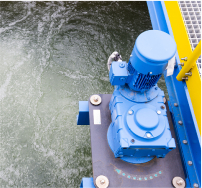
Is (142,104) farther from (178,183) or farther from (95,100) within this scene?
(178,183)

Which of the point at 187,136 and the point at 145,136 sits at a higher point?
the point at 145,136

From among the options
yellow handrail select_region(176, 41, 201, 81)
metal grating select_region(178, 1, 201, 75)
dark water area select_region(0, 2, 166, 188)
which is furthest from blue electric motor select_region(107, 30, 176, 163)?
dark water area select_region(0, 2, 166, 188)

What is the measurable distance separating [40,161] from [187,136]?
1822 mm

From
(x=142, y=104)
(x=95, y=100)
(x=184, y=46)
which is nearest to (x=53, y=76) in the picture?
(x=95, y=100)

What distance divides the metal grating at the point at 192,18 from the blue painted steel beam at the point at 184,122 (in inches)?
5.5

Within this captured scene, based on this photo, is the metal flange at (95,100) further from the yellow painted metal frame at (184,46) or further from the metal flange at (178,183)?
the metal flange at (178,183)

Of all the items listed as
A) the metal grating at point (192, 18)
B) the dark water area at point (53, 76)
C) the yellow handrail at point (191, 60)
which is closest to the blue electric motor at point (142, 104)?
the yellow handrail at point (191, 60)

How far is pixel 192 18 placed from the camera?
1.79 m

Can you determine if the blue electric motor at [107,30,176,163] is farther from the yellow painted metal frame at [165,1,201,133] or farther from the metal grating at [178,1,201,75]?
the metal grating at [178,1,201,75]

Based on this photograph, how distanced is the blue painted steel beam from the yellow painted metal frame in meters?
0.04

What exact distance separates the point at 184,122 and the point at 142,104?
0.45m

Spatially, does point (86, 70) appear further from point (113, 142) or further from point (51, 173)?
point (113, 142)

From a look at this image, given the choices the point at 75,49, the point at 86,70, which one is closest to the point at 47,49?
the point at 75,49

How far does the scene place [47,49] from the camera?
3621 millimetres
